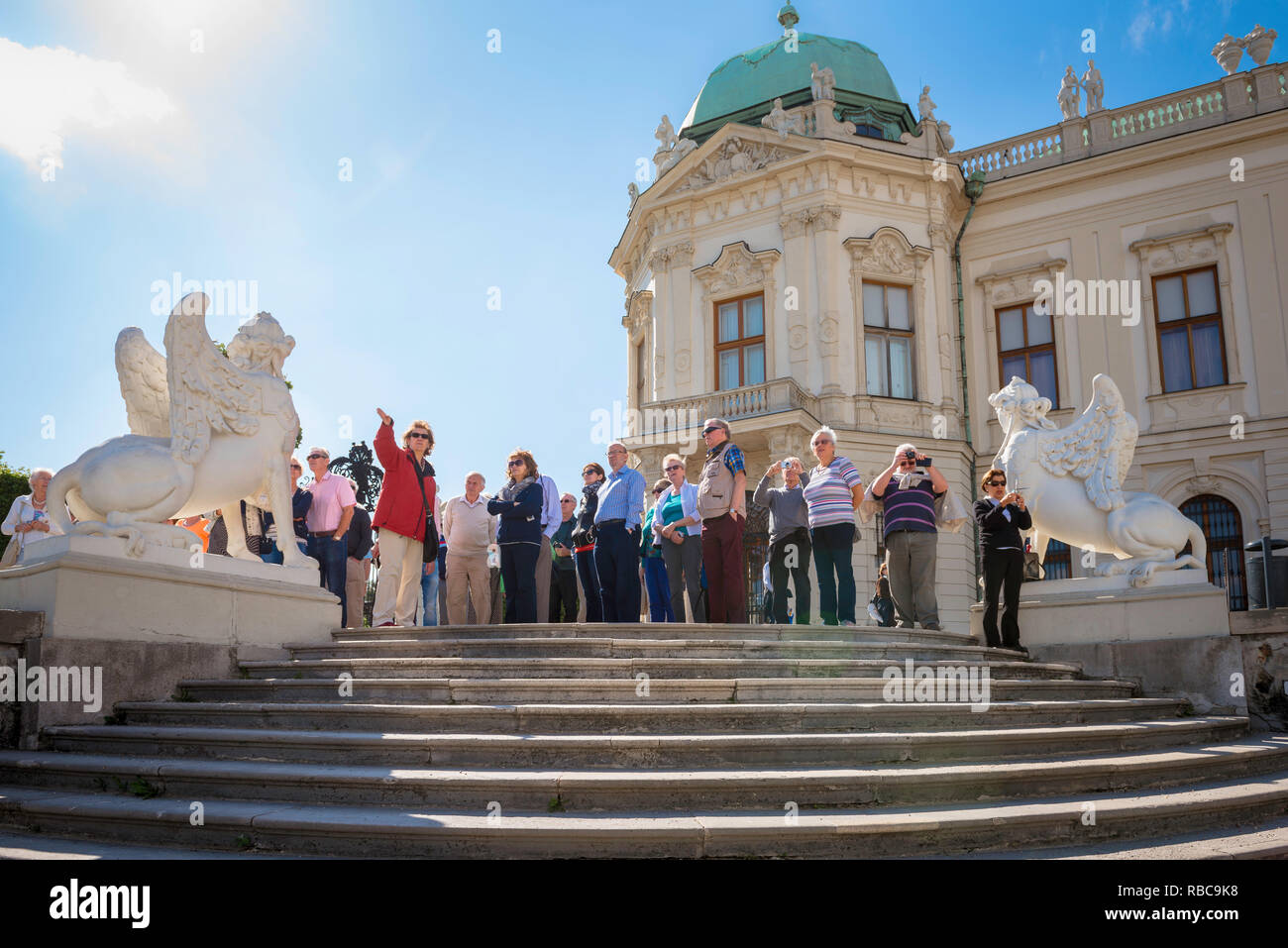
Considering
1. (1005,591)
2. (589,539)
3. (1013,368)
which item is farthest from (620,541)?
(1013,368)

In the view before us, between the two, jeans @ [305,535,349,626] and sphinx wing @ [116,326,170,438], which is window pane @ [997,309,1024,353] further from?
sphinx wing @ [116,326,170,438]

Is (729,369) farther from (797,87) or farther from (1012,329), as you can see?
(797,87)

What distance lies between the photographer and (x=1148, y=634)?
24.7 feet

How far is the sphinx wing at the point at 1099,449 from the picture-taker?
7840 millimetres

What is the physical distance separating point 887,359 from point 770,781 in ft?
54.7

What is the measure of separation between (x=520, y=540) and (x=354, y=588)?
90.5 inches

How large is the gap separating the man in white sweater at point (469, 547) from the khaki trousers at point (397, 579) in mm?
735

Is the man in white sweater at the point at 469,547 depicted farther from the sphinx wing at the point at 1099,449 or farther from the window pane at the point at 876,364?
the window pane at the point at 876,364

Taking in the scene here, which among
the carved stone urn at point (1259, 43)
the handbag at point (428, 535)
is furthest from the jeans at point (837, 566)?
the carved stone urn at point (1259, 43)

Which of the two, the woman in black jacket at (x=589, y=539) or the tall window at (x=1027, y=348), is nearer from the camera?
the woman in black jacket at (x=589, y=539)

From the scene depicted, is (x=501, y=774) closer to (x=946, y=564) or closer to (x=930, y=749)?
(x=930, y=749)

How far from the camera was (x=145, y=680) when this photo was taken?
6.03 meters

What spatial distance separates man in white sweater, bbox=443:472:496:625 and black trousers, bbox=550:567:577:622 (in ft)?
2.78
